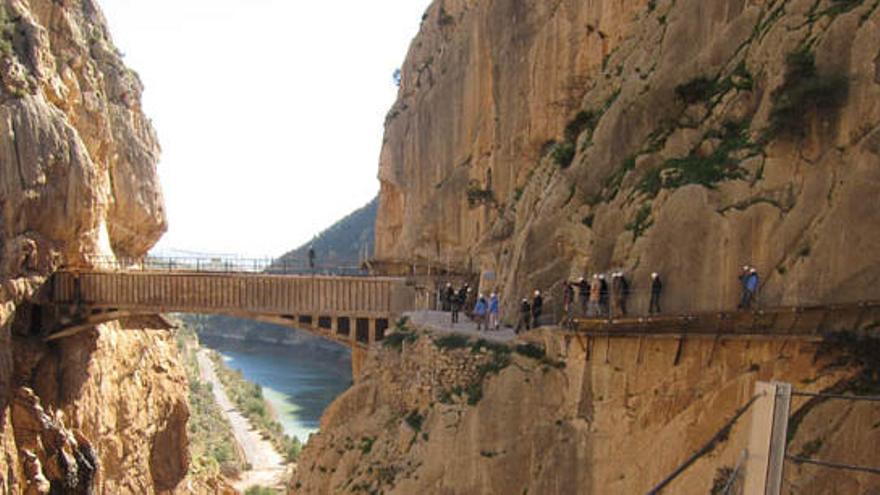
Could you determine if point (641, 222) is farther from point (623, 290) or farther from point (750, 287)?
point (750, 287)

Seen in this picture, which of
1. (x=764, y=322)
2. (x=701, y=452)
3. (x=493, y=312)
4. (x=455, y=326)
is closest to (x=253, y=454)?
(x=455, y=326)

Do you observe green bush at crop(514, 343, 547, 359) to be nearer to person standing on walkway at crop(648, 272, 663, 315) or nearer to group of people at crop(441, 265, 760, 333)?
group of people at crop(441, 265, 760, 333)

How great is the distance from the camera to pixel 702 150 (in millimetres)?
15312

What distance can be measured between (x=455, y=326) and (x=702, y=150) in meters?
7.83

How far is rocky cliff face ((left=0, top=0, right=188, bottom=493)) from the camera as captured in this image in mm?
30844

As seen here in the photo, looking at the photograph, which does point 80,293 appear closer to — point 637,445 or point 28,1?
point 28,1

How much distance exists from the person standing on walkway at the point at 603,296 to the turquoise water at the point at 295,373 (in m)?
65.2

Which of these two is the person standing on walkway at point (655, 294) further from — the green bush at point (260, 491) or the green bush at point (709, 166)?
the green bush at point (260, 491)

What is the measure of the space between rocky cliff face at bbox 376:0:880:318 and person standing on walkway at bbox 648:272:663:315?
18cm

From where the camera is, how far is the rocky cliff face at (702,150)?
12.4 metres

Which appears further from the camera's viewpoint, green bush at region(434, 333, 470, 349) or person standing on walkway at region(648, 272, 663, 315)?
green bush at region(434, 333, 470, 349)

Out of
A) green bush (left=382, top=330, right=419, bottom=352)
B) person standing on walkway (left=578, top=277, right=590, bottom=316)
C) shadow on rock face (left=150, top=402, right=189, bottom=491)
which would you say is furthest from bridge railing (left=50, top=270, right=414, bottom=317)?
person standing on walkway (left=578, top=277, right=590, bottom=316)

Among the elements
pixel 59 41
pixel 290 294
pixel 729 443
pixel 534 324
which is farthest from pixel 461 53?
pixel 729 443

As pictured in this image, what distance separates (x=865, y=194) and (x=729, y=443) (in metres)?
4.24
